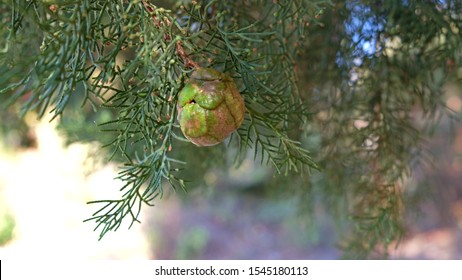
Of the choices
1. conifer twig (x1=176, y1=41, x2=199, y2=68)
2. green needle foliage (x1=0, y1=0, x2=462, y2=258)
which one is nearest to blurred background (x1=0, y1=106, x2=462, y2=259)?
green needle foliage (x1=0, y1=0, x2=462, y2=258)

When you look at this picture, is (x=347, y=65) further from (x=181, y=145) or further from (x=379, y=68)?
(x=181, y=145)

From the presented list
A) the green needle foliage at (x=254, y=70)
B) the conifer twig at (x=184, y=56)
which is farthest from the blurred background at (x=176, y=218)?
the conifer twig at (x=184, y=56)

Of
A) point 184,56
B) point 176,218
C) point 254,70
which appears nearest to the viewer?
point 184,56

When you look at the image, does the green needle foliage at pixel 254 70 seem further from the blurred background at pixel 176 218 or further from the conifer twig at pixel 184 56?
the blurred background at pixel 176 218

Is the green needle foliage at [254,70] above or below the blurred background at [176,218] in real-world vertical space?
above

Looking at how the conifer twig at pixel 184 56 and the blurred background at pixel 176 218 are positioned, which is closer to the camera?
the conifer twig at pixel 184 56

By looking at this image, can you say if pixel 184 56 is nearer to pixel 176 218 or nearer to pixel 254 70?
pixel 254 70

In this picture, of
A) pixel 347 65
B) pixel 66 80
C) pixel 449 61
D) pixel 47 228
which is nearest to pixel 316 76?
pixel 347 65

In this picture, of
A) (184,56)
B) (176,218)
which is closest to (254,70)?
(184,56)
